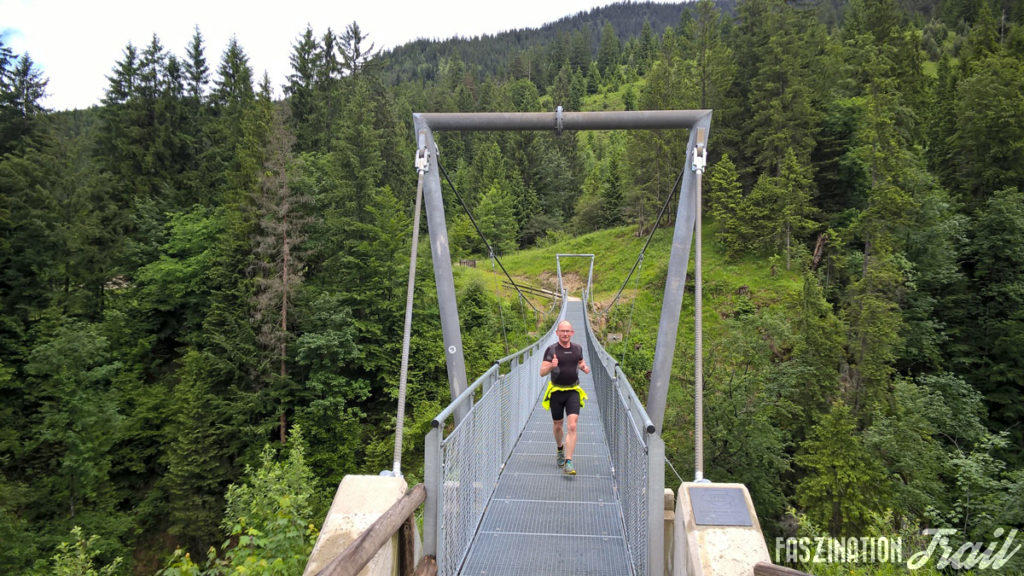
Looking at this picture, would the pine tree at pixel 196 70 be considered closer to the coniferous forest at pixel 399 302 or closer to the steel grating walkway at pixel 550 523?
the coniferous forest at pixel 399 302

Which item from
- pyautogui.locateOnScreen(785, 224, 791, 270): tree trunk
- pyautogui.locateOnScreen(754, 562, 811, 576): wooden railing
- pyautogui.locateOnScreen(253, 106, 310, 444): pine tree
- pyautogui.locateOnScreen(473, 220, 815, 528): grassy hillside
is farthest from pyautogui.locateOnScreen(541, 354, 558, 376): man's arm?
pyautogui.locateOnScreen(785, 224, 791, 270): tree trunk

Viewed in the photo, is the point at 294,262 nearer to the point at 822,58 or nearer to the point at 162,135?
the point at 162,135

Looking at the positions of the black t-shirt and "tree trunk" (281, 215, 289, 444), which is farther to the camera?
"tree trunk" (281, 215, 289, 444)

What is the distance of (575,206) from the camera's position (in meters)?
44.6

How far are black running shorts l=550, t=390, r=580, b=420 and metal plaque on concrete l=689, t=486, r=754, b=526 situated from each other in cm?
202

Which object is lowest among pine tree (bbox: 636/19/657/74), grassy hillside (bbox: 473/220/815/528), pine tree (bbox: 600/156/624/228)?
grassy hillside (bbox: 473/220/815/528)

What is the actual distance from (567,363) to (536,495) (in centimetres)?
111

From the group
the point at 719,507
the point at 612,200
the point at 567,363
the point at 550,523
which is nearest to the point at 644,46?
the point at 612,200

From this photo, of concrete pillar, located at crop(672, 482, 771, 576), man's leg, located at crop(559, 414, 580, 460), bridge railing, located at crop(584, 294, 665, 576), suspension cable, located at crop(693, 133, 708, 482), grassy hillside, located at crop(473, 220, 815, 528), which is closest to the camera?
concrete pillar, located at crop(672, 482, 771, 576)

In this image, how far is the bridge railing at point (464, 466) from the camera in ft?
8.53

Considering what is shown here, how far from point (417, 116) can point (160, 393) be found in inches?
799

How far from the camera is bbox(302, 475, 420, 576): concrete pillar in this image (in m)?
2.29

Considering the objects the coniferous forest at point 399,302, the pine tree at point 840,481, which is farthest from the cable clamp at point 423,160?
the pine tree at point 840,481

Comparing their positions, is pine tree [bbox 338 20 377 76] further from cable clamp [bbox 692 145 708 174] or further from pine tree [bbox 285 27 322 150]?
cable clamp [bbox 692 145 708 174]
